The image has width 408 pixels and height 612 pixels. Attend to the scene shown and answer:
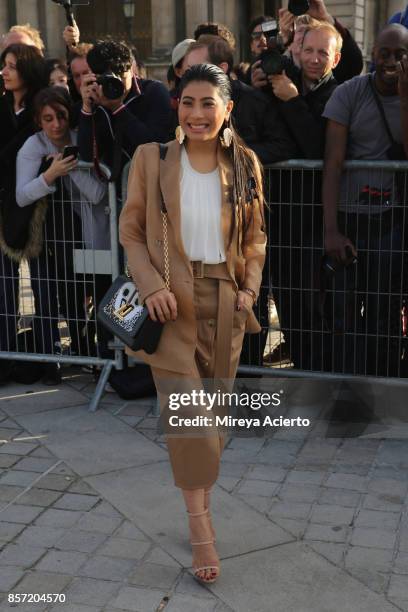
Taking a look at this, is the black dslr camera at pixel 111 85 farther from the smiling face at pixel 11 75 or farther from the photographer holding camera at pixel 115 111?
the smiling face at pixel 11 75

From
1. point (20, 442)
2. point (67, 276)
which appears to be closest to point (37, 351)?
point (67, 276)

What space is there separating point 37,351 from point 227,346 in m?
2.92

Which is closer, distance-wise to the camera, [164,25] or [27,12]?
[164,25]

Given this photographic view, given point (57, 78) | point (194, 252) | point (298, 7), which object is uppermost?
point (298, 7)

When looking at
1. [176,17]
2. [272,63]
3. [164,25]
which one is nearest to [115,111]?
[272,63]

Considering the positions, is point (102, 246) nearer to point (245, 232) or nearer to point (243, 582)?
point (245, 232)

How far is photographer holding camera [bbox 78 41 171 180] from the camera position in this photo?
5.48 m

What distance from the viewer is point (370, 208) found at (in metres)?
5.38

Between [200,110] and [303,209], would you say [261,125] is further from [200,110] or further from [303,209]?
[200,110]

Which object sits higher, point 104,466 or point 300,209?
point 300,209

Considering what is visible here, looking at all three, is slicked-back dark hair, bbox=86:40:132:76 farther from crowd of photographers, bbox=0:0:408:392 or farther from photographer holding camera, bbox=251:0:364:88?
photographer holding camera, bbox=251:0:364:88

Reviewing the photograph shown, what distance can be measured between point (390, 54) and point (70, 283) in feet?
8.78

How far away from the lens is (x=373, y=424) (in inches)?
215

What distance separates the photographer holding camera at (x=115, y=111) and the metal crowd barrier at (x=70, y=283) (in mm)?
151
